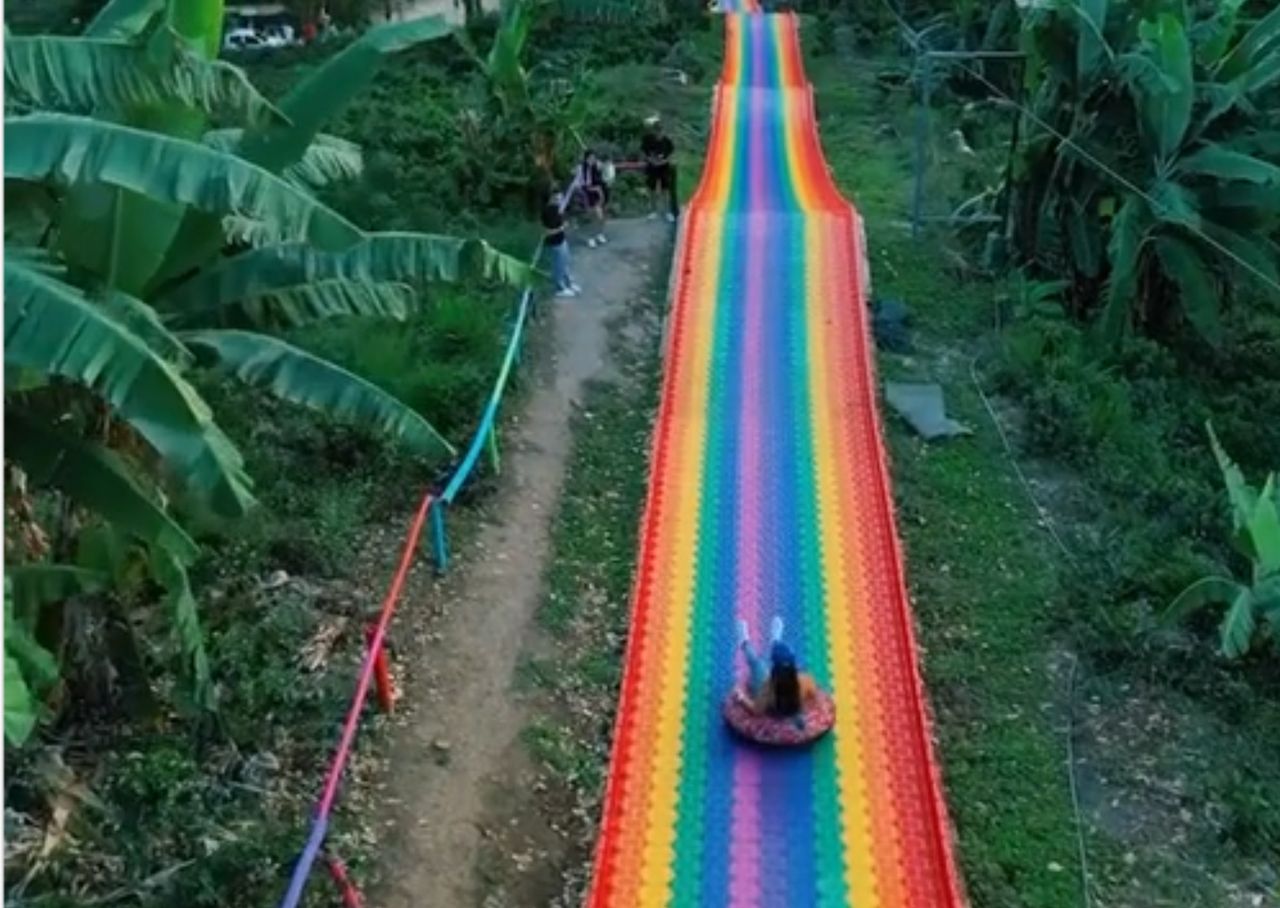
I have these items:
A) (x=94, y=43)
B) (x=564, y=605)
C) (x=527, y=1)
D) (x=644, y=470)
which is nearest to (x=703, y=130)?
(x=527, y=1)

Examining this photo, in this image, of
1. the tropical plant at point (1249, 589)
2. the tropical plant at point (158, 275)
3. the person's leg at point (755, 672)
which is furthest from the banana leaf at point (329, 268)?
the tropical plant at point (1249, 589)

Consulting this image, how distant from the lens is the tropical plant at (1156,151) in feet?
52.0

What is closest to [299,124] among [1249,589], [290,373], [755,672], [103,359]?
[290,373]

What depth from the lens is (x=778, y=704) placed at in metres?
10.5

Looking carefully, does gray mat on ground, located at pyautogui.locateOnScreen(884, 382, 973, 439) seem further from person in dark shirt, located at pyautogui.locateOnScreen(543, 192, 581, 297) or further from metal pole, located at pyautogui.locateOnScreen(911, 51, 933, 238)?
metal pole, located at pyautogui.locateOnScreen(911, 51, 933, 238)

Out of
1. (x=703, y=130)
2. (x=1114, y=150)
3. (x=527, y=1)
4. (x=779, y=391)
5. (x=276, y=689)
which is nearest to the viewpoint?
(x=276, y=689)

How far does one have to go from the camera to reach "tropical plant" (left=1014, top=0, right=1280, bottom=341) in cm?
1585

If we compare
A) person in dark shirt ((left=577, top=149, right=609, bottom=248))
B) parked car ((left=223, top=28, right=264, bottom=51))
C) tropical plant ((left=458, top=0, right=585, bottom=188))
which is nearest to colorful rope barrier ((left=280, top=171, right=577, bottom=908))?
person in dark shirt ((left=577, top=149, right=609, bottom=248))

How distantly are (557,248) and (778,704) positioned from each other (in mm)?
8674

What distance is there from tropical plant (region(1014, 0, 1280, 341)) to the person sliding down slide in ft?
23.2

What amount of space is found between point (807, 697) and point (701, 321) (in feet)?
24.5

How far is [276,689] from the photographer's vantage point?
10.4 m

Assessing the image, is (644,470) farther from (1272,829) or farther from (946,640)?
(1272,829)

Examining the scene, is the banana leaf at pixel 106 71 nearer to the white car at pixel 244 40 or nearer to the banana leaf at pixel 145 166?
the banana leaf at pixel 145 166
